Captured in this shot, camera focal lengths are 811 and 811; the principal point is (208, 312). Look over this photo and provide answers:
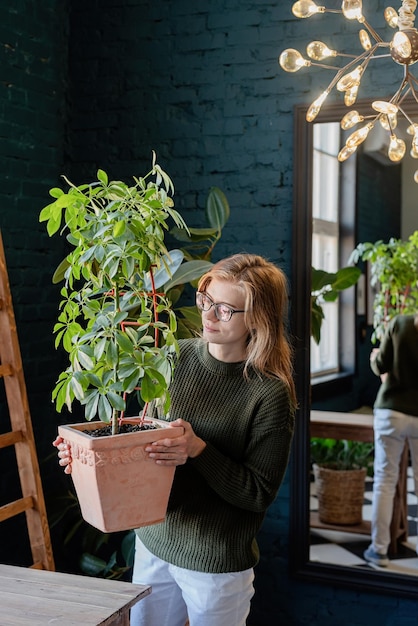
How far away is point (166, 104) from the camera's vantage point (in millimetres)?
3348

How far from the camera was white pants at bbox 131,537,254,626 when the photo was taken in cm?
192

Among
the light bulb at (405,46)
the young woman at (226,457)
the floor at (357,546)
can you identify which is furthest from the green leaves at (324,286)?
the light bulb at (405,46)

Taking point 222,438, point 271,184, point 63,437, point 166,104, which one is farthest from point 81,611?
point 166,104

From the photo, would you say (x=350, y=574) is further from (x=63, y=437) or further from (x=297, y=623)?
(x=63, y=437)

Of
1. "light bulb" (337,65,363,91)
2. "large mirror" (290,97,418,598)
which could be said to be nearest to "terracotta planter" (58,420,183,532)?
"light bulb" (337,65,363,91)

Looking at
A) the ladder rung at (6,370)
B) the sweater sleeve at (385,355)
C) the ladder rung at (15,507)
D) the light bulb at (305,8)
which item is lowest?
the ladder rung at (15,507)

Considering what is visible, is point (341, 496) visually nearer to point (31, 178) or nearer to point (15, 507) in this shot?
point (15, 507)

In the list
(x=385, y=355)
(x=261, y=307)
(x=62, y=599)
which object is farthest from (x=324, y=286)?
(x=62, y=599)

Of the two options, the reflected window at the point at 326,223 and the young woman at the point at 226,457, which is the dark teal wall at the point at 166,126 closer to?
the reflected window at the point at 326,223

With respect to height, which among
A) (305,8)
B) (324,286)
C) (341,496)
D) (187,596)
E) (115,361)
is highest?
(305,8)

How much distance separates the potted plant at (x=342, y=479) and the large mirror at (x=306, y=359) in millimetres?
62

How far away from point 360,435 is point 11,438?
1.31m

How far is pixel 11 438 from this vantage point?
104 inches

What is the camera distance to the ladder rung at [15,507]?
2570 mm
